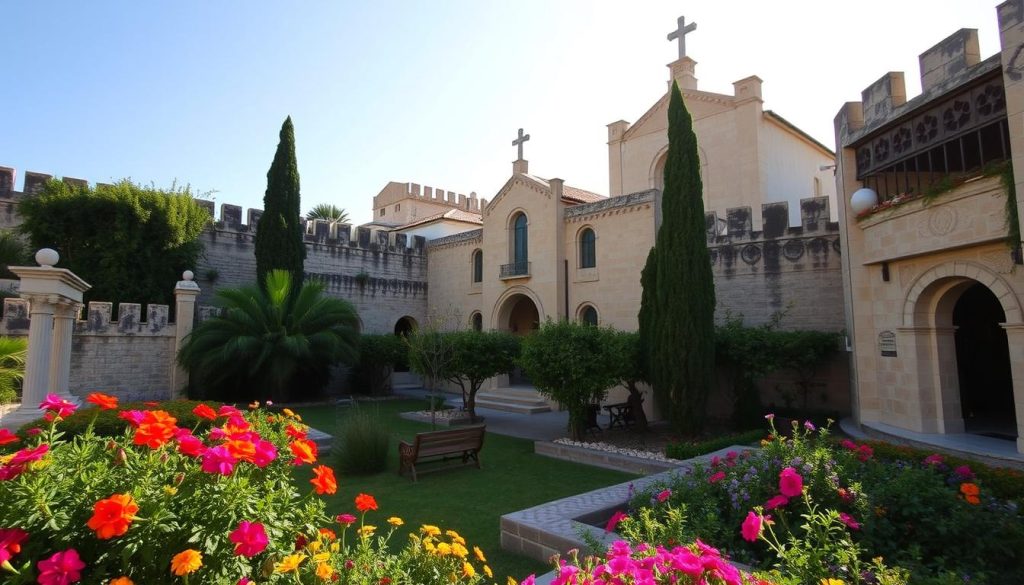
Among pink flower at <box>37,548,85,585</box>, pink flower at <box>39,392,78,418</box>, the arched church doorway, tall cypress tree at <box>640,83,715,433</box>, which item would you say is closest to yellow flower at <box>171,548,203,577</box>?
pink flower at <box>37,548,85,585</box>

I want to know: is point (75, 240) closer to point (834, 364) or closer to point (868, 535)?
point (868, 535)

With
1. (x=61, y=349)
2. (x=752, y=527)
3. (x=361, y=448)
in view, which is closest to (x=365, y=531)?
(x=752, y=527)

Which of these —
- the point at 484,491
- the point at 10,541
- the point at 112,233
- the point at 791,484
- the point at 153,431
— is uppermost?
the point at 112,233

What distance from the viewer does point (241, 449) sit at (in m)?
2.57

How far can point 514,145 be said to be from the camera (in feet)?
70.3

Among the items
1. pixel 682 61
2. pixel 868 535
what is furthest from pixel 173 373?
pixel 682 61

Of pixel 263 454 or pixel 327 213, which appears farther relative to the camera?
pixel 327 213

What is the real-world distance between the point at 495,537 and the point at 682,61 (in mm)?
21369

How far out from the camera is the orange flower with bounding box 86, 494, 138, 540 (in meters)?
Answer: 2.07

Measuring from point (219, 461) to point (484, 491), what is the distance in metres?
6.51

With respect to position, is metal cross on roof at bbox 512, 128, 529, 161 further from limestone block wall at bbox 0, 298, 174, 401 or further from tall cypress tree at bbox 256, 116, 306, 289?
limestone block wall at bbox 0, 298, 174, 401

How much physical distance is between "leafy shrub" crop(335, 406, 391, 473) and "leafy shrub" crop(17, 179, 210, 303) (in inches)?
515

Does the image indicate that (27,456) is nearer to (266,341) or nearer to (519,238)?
(266,341)

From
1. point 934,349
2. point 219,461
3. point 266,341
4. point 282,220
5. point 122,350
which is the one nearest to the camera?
point 219,461
